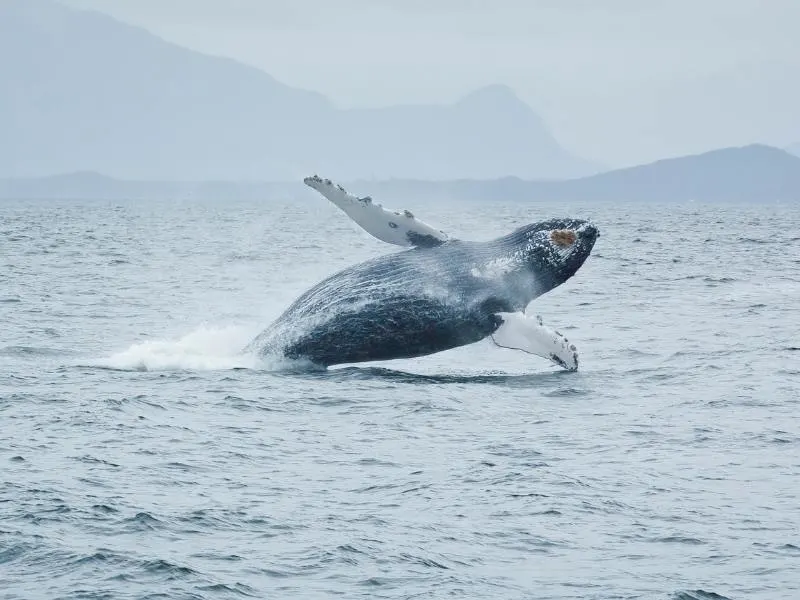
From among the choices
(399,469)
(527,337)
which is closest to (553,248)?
(527,337)

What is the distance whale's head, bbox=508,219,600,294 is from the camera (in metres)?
15.8

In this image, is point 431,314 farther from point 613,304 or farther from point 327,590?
point 613,304

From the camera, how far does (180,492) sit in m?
10.7

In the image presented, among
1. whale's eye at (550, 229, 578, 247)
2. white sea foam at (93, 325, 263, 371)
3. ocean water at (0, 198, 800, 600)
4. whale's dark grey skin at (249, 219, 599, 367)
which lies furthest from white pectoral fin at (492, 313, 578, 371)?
white sea foam at (93, 325, 263, 371)

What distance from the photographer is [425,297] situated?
49.4 ft

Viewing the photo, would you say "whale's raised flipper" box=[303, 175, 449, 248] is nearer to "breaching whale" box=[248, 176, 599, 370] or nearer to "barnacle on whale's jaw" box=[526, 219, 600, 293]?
"breaching whale" box=[248, 176, 599, 370]

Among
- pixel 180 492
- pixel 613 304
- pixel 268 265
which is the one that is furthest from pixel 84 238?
pixel 180 492

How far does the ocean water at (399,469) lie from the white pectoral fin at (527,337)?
51 centimetres

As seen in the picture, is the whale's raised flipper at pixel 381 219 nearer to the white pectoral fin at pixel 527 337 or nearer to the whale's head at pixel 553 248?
the whale's head at pixel 553 248

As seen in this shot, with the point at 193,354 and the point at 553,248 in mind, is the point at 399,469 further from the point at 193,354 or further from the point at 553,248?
the point at 193,354

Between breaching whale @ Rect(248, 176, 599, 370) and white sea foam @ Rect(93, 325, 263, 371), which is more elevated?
breaching whale @ Rect(248, 176, 599, 370)

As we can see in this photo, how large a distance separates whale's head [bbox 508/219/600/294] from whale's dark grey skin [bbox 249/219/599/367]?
0.01 meters

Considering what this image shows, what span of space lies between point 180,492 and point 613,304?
17.5 metres

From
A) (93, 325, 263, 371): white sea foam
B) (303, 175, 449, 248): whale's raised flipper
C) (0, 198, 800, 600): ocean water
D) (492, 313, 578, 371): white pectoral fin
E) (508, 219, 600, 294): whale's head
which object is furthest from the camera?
(93, 325, 263, 371): white sea foam
